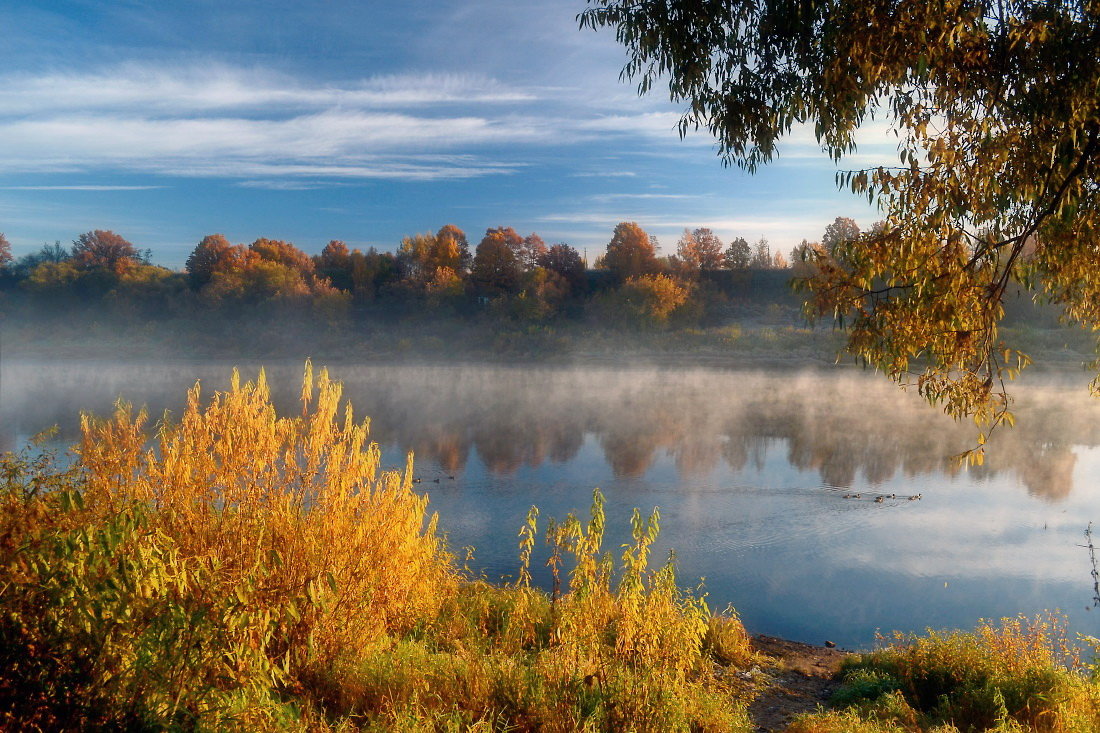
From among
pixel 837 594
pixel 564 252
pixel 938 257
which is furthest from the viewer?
pixel 564 252

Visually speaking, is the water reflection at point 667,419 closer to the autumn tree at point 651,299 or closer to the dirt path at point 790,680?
the autumn tree at point 651,299

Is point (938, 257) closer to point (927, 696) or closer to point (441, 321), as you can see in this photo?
point (927, 696)

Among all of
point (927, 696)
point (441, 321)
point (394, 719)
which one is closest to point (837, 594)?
point (927, 696)

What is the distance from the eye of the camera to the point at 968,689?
4.93 metres

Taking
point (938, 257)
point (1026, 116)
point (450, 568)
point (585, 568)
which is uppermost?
point (1026, 116)

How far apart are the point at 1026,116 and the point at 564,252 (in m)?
45.9

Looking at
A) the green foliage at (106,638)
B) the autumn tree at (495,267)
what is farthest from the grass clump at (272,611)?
the autumn tree at (495,267)

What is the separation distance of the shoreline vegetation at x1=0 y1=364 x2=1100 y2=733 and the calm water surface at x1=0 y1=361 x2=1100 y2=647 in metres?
2.47

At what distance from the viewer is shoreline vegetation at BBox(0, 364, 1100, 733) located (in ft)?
8.17

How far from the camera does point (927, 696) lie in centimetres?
527

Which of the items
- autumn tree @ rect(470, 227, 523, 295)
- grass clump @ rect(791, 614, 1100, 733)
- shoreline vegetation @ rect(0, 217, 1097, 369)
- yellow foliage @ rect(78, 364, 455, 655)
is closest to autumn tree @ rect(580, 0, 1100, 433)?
grass clump @ rect(791, 614, 1100, 733)

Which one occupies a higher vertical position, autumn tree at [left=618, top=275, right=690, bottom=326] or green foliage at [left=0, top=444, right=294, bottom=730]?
autumn tree at [left=618, top=275, right=690, bottom=326]

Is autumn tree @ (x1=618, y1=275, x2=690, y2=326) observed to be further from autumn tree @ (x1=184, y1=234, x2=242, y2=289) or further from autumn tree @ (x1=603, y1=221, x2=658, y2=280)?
autumn tree @ (x1=184, y1=234, x2=242, y2=289)

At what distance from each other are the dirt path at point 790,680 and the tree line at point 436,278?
110ft
